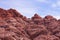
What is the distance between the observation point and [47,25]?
66.7 metres

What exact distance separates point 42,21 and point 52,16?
5985mm

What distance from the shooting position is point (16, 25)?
59406 millimetres

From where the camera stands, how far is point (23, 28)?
60438 mm

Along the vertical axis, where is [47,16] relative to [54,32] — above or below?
above

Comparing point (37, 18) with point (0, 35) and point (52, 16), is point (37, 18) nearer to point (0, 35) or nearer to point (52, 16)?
point (52, 16)

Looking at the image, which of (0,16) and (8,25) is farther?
(0,16)

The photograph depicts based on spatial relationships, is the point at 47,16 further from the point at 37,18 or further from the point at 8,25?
the point at 8,25

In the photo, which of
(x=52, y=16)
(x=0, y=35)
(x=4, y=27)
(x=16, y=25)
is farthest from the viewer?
(x=52, y=16)

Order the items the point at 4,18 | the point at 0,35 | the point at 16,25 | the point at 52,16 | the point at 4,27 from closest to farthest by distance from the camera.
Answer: the point at 0,35, the point at 4,27, the point at 16,25, the point at 4,18, the point at 52,16

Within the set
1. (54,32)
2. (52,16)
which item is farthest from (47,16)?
(54,32)

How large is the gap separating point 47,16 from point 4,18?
55.7ft

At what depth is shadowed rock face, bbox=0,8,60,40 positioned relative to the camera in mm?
52463

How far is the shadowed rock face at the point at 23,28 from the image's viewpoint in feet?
172

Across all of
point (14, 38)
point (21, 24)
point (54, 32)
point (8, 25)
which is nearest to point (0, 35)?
point (14, 38)
